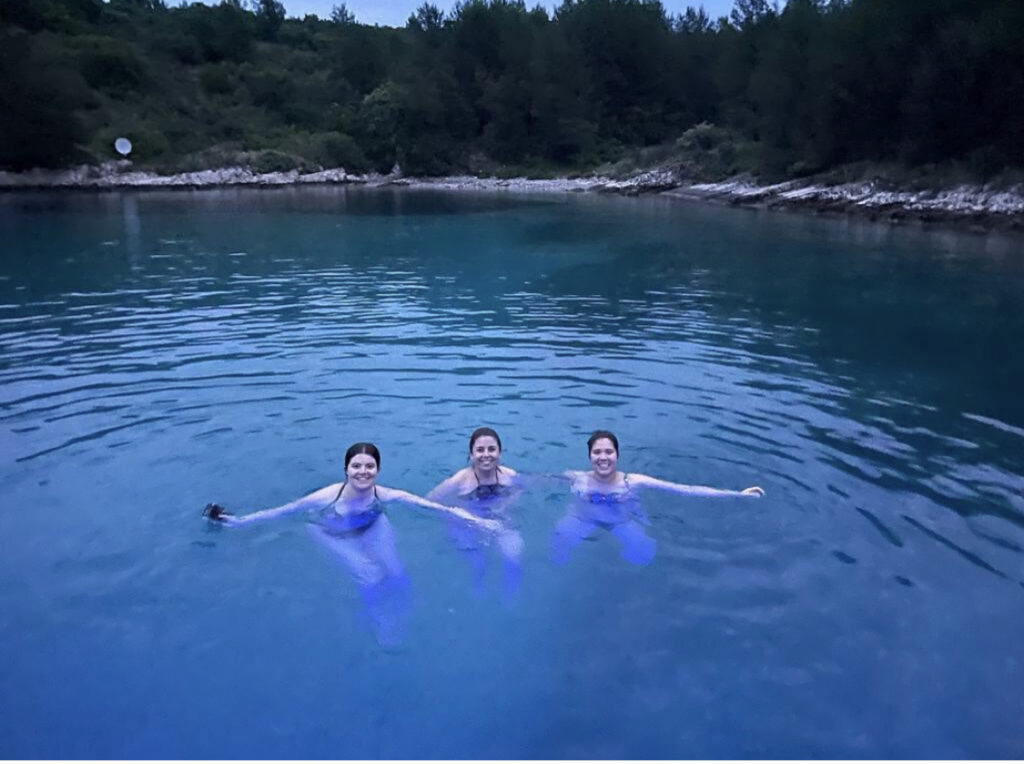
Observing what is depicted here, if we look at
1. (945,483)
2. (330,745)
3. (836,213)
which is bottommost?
(330,745)

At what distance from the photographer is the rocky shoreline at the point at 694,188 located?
30281mm

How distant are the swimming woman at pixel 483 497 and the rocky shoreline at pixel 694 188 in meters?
26.2

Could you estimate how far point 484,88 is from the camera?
72812 mm

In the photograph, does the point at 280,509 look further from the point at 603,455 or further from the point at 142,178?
Answer: the point at 142,178

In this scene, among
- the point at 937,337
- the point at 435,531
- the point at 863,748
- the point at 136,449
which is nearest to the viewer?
the point at 863,748

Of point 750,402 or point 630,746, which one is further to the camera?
point 750,402

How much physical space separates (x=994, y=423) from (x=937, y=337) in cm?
489

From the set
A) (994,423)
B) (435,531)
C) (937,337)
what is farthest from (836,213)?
(435,531)

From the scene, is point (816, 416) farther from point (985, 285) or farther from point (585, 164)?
point (585, 164)

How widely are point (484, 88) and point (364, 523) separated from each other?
71.0 m

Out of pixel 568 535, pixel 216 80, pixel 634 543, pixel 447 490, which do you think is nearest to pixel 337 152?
pixel 216 80

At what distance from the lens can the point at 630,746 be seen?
4.82 metres

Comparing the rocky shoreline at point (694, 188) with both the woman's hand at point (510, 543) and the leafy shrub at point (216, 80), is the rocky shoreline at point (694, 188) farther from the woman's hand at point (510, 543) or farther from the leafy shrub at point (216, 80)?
the woman's hand at point (510, 543)

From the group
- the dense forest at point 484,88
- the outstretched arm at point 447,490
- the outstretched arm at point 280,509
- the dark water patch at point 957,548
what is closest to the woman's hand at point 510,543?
the outstretched arm at point 447,490
